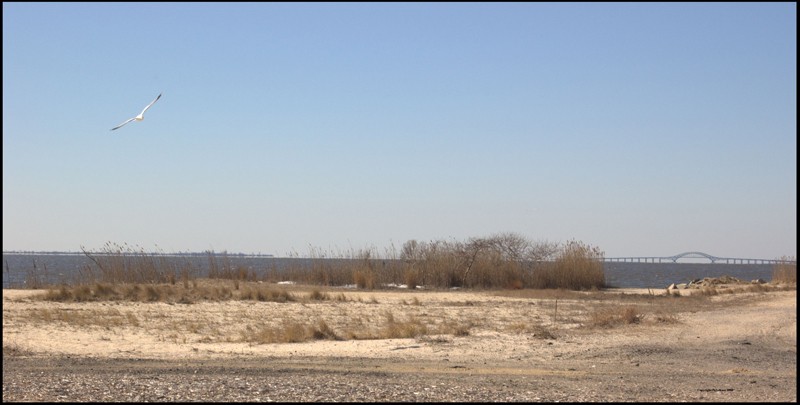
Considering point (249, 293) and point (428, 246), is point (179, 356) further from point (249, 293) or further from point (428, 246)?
point (428, 246)

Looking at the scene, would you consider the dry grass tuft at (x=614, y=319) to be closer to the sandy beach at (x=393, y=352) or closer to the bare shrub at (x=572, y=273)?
the sandy beach at (x=393, y=352)

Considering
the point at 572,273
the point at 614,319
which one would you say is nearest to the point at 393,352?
the point at 614,319

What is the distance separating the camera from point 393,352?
1639 cm

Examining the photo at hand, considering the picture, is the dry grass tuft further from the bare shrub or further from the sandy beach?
the bare shrub

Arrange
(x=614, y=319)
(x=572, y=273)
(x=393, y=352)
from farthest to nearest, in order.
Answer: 1. (x=572, y=273)
2. (x=614, y=319)
3. (x=393, y=352)

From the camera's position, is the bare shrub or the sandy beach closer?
the sandy beach

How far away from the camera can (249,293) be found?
95.2 feet

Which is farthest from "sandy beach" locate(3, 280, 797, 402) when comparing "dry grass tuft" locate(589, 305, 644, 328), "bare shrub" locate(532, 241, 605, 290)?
"bare shrub" locate(532, 241, 605, 290)

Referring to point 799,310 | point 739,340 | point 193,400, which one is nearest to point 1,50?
point 193,400

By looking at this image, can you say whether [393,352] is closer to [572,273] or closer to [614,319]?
[614,319]

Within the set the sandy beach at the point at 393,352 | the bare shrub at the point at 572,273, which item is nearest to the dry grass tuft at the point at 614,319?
the sandy beach at the point at 393,352

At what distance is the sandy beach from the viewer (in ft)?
36.2

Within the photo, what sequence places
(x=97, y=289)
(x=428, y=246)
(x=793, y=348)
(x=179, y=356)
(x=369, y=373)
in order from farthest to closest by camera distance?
(x=428, y=246) → (x=97, y=289) → (x=793, y=348) → (x=179, y=356) → (x=369, y=373)

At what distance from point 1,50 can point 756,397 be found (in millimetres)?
11187
